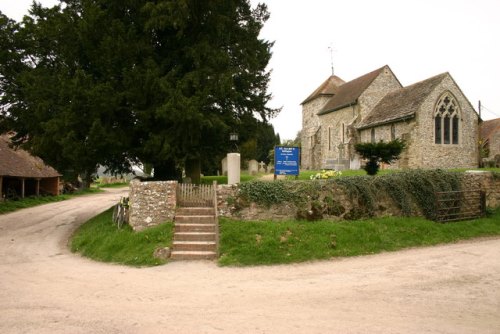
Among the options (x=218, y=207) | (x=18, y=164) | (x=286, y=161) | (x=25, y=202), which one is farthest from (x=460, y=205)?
(x=18, y=164)

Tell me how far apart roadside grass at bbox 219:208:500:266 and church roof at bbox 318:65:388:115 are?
22590 millimetres

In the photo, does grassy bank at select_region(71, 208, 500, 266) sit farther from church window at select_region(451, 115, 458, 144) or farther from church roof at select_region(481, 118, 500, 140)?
church roof at select_region(481, 118, 500, 140)

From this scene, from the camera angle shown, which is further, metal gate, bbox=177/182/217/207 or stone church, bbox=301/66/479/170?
stone church, bbox=301/66/479/170

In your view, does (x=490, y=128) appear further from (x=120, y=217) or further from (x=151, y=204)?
(x=120, y=217)

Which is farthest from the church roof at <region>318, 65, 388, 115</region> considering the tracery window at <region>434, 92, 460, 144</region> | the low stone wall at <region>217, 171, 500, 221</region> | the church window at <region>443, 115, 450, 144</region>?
the low stone wall at <region>217, 171, 500, 221</region>

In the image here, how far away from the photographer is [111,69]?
15516 millimetres

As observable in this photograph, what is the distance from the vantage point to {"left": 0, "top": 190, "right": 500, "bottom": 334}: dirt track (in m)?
5.88

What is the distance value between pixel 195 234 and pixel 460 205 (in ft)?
34.8

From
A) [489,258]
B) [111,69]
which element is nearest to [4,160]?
[111,69]

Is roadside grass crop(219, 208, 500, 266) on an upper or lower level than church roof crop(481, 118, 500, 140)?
lower

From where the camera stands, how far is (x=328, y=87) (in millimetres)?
44375

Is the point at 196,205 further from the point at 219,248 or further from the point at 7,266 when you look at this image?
the point at 7,266

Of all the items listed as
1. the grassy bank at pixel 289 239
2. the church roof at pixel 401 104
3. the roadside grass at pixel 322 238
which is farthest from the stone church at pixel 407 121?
the grassy bank at pixel 289 239

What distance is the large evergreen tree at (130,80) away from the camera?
14797mm
